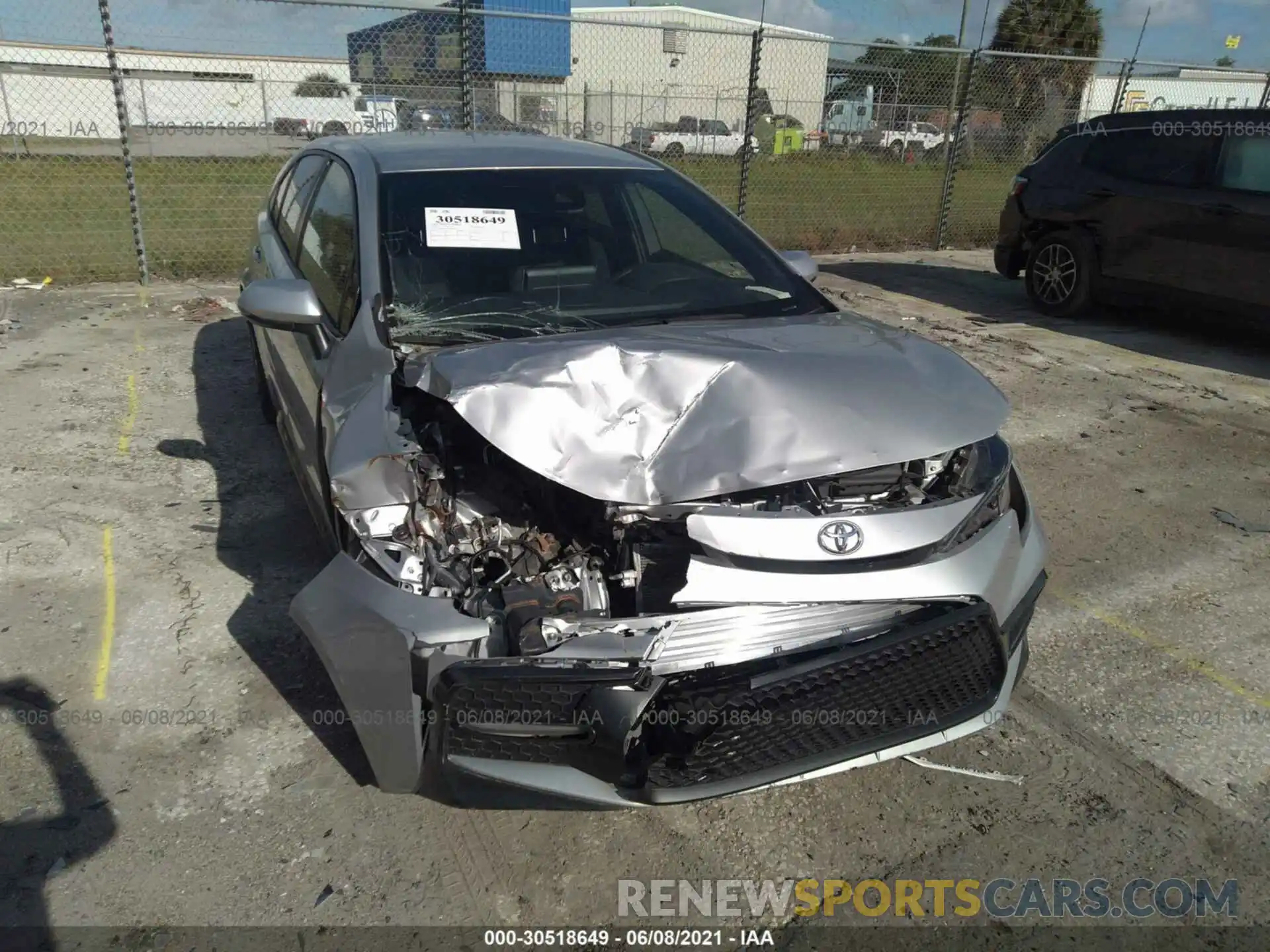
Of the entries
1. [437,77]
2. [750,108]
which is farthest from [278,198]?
[750,108]

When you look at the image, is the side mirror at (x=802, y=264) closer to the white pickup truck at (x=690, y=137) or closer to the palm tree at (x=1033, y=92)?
the palm tree at (x=1033, y=92)

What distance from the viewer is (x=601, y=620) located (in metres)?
2.04

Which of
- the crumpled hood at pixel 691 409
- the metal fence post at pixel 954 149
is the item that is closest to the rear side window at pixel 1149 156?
the metal fence post at pixel 954 149

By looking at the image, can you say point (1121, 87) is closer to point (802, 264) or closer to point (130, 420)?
point (802, 264)

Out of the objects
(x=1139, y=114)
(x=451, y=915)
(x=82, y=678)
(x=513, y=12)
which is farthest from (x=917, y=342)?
(x=513, y=12)

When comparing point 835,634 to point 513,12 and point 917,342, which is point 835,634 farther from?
point 513,12

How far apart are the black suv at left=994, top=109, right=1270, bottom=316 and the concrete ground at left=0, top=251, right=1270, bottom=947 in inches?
106

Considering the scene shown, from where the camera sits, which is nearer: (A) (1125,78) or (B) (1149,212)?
(B) (1149,212)

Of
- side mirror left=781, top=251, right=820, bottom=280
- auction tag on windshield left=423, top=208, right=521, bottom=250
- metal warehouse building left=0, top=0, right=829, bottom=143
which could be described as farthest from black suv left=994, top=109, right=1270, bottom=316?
auction tag on windshield left=423, top=208, right=521, bottom=250

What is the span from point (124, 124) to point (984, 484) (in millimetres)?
8217

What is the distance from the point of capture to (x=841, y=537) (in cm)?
217

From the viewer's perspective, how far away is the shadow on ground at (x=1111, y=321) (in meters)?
7.23

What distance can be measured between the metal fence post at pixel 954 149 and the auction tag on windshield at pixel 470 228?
31.3ft

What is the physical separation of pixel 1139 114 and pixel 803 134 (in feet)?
21.2
